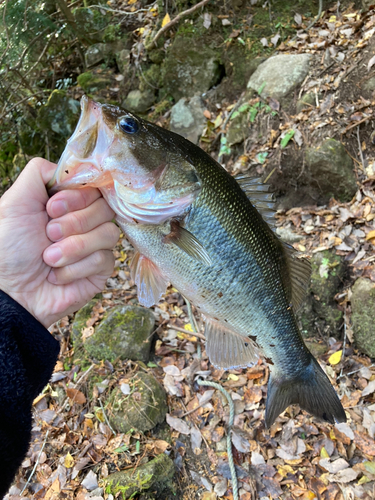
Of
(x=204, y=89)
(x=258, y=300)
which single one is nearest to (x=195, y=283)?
(x=258, y=300)

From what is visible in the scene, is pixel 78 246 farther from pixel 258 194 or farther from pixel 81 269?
pixel 258 194

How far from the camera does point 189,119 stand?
623 centimetres

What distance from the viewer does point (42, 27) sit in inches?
268

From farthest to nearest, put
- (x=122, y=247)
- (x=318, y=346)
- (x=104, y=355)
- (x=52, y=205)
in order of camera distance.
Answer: (x=122, y=247), (x=104, y=355), (x=318, y=346), (x=52, y=205)

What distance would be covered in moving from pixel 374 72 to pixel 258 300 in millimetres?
4029

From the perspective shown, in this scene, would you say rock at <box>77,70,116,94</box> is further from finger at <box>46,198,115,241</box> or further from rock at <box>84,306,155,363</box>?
finger at <box>46,198,115,241</box>

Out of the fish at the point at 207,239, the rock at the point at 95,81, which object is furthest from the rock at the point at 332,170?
the rock at the point at 95,81

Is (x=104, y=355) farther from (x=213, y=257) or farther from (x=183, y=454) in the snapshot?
(x=213, y=257)

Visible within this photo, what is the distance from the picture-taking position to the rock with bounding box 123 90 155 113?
23.2 feet

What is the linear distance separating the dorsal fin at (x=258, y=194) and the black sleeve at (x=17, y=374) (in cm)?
137

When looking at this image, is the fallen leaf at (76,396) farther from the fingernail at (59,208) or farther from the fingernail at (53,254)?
the fingernail at (59,208)

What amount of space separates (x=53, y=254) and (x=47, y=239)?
165mm

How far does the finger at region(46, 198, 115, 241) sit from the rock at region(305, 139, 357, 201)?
10.9 ft

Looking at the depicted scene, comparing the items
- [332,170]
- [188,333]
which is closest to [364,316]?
[332,170]
